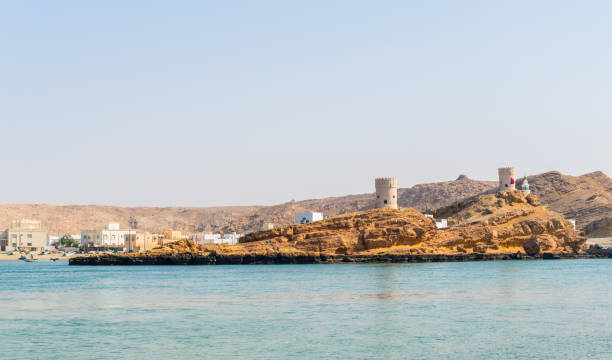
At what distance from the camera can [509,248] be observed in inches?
4210

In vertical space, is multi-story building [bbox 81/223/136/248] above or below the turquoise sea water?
above

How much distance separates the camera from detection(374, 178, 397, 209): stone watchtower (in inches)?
4117

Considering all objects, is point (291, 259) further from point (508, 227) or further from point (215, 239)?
point (215, 239)

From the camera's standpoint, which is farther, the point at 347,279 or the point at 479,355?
the point at 347,279

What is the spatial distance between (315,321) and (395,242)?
209 feet

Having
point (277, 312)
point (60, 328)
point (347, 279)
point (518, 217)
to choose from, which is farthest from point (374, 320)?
point (518, 217)

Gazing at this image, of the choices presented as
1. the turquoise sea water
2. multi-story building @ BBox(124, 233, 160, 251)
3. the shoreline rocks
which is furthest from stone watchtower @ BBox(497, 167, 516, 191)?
multi-story building @ BBox(124, 233, 160, 251)

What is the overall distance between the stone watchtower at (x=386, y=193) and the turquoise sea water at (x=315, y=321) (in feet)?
155

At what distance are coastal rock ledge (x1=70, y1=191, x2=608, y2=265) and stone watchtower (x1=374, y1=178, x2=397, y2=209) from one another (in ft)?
15.6

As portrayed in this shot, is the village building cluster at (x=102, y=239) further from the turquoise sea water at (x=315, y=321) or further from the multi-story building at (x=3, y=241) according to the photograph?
the turquoise sea water at (x=315, y=321)

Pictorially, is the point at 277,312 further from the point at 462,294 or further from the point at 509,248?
the point at 509,248

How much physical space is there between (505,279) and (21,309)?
37043mm

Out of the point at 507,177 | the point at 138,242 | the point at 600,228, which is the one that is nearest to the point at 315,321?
the point at 507,177

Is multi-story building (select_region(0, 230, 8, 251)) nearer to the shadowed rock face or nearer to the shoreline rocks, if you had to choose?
the shoreline rocks
